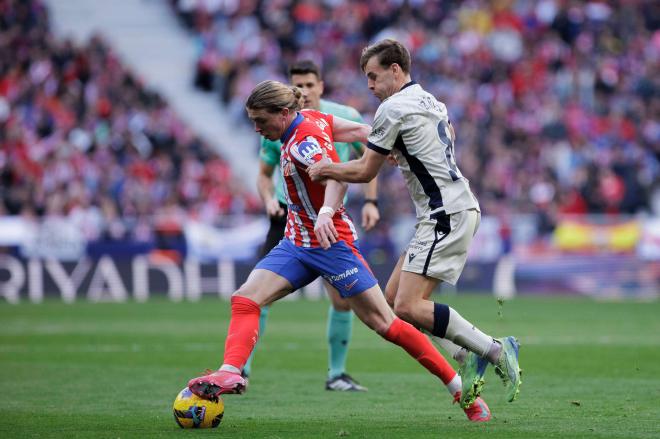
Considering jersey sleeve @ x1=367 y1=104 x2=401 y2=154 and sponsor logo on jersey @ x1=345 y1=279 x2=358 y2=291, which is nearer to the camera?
jersey sleeve @ x1=367 y1=104 x2=401 y2=154

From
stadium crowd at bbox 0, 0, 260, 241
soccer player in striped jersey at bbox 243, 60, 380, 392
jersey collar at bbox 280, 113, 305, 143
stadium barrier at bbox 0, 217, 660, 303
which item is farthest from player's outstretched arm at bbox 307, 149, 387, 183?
stadium crowd at bbox 0, 0, 260, 241

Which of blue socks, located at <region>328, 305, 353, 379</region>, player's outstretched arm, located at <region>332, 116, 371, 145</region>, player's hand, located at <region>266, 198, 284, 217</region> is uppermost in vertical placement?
player's outstretched arm, located at <region>332, 116, 371, 145</region>

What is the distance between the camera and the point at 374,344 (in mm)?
14055

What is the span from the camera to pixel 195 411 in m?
7.25

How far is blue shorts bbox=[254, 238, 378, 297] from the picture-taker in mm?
7520

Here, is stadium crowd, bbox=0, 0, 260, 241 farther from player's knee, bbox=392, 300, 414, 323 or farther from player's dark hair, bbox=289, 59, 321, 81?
player's knee, bbox=392, 300, 414, 323

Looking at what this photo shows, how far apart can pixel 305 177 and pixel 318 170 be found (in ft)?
0.95

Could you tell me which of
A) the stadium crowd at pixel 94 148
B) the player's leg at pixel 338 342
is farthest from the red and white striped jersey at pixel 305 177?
the stadium crowd at pixel 94 148

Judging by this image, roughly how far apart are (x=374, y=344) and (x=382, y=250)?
8.82 metres

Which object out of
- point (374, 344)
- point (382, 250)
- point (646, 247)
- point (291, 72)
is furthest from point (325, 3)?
point (291, 72)

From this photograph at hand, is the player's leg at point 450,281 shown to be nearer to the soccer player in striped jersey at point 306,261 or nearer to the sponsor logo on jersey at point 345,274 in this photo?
the soccer player in striped jersey at point 306,261

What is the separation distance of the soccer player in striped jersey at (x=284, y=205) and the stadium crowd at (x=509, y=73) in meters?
14.4

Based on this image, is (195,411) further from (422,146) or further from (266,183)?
(266,183)

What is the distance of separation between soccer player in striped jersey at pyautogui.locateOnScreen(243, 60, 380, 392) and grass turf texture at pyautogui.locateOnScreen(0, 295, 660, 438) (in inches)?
9.3
